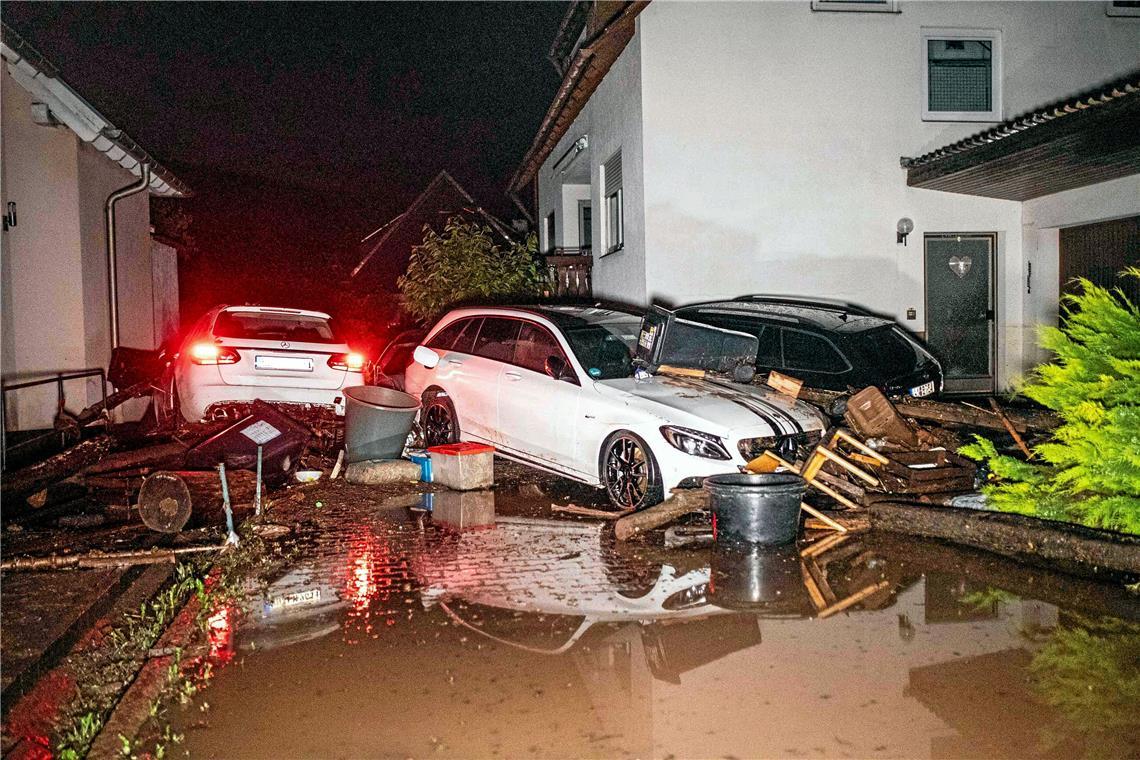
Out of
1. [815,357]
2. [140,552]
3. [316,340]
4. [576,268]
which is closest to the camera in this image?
[140,552]

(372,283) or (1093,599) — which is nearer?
(1093,599)

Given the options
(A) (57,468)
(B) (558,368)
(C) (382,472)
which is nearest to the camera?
(B) (558,368)

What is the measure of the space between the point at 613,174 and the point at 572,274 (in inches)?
118

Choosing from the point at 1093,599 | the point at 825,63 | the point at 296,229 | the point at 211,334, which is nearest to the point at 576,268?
the point at 825,63

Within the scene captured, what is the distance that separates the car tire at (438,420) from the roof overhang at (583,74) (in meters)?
5.83

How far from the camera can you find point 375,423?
10250 mm

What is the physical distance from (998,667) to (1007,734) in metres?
0.79

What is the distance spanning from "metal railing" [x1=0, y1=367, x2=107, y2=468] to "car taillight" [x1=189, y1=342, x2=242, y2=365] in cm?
127

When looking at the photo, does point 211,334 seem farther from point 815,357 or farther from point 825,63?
point 825,63

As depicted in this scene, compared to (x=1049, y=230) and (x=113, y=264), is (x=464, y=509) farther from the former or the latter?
(x=1049, y=230)

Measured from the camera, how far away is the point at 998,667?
15.8ft

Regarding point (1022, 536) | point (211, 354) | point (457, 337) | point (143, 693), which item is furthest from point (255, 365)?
point (1022, 536)

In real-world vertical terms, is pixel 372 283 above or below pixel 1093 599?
above

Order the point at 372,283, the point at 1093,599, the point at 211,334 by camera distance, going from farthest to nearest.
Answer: the point at 372,283, the point at 211,334, the point at 1093,599
